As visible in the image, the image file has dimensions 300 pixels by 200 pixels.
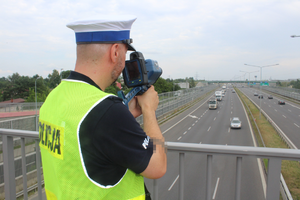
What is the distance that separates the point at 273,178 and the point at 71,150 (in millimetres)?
1400

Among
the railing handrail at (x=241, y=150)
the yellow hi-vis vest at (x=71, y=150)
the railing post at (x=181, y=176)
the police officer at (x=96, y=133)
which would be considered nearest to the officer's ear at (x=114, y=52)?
the police officer at (x=96, y=133)

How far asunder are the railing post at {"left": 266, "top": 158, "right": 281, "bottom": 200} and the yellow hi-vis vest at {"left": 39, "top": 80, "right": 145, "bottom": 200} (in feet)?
3.19

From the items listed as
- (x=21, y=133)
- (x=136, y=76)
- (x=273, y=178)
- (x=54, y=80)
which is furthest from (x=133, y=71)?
(x=54, y=80)

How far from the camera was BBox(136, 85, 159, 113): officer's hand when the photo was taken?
1437 mm

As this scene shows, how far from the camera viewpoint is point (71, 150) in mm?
1037

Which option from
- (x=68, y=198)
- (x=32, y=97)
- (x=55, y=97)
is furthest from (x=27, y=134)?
(x=32, y=97)

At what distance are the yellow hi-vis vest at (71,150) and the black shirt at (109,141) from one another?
0.10 ft

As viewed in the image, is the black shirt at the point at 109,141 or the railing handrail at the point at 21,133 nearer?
the black shirt at the point at 109,141

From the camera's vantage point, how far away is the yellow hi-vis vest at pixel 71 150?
3.38ft

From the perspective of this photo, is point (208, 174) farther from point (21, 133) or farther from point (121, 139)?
point (21, 133)

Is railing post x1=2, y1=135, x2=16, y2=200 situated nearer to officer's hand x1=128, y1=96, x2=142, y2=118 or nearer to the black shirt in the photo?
officer's hand x1=128, y1=96, x2=142, y2=118

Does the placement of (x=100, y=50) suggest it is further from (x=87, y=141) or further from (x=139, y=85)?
(x=87, y=141)

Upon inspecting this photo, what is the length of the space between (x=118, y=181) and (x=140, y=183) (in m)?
0.19

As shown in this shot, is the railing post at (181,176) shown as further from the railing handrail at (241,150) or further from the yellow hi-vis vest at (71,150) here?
the yellow hi-vis vest at (71,150)
